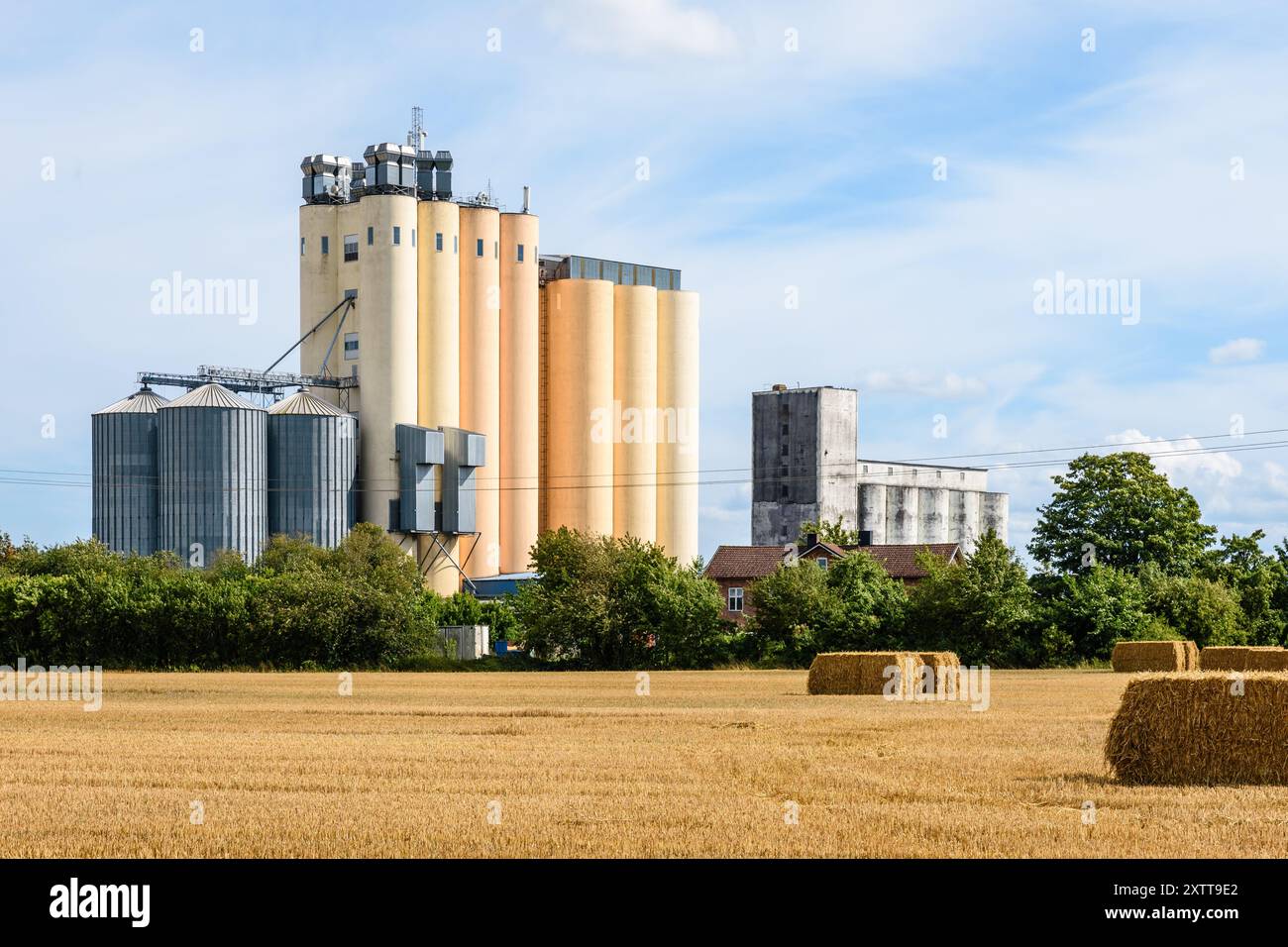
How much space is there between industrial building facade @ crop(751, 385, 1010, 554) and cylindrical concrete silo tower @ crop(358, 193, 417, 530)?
48988 mm

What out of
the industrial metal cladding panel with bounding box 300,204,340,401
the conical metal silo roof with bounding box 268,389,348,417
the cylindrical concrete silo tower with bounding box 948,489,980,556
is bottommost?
the cylindrical concrete silo tower with bounding box 948,489,980,556

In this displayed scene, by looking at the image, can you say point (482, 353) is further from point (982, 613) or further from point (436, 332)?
point (982, 613)

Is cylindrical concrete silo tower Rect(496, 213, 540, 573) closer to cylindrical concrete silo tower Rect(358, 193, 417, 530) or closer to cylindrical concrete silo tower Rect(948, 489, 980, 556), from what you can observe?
cylindrical concrete silo tower Rect(358, 193, 417, 530)

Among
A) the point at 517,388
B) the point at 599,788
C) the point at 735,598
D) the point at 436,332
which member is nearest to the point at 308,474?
the point at 436,332

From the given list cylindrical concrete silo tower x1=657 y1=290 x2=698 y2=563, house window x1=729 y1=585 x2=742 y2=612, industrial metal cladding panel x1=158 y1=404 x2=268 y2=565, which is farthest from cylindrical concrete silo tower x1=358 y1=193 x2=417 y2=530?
cylindrical concrete silo tower x1=657 y1=290 x2=698 y2=563

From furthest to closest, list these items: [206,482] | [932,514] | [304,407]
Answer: [932,514] → [304,407] → [206,482]

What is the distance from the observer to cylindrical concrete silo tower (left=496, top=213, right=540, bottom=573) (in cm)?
12300

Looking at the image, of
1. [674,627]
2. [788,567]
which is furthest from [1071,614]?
[674,627]

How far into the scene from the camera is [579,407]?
130 m

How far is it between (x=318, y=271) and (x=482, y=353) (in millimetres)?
13272

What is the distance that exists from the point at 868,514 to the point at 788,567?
79.1m

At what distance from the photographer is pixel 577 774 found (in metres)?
22.2
